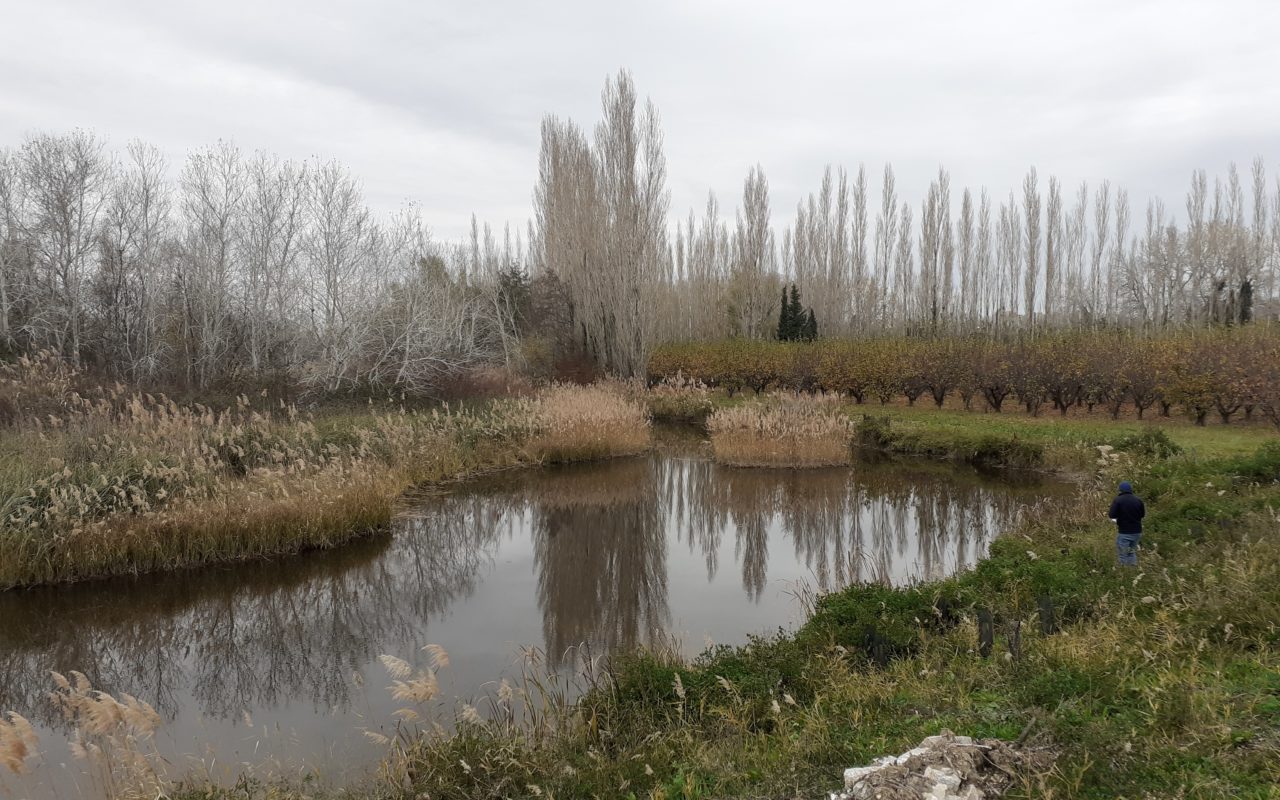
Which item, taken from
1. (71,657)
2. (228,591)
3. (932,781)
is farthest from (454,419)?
(932,781)

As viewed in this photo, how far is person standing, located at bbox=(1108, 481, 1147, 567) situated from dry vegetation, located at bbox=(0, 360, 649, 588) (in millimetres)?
8325

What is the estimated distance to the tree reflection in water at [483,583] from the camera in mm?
5707

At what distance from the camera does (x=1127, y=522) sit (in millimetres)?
5926

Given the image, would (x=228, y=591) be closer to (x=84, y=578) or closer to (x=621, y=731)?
(x=84, y=578)

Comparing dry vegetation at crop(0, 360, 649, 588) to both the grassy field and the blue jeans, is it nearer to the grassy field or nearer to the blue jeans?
the grassy field

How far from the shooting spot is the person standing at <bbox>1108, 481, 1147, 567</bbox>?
5.80 m

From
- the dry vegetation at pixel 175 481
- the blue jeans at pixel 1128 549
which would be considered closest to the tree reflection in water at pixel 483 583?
the dry vegetation at pixel 175 481

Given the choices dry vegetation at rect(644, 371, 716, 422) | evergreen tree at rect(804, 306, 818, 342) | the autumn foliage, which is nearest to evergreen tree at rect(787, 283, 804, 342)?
evergreen tree at rect(804, 306, 818, 342)

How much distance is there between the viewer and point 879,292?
3928 centimetres

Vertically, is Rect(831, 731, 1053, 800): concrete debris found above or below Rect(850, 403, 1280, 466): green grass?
below

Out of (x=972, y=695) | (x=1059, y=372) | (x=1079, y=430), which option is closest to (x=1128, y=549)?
(x=972, y=695)

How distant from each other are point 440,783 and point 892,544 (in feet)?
22.0

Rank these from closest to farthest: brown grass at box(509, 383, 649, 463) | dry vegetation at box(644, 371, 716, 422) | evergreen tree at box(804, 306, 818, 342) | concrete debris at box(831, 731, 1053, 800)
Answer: concrete debris at box(831, 731, 1053, 800) → brown grass at box(509, 383, 649, 463) → dry vegetation at box(644, 371, 716, 422) → evergreen tree at box(804, 306, 818, 342)

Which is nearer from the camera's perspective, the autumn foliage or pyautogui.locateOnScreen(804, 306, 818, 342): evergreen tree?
the autumn foliage
